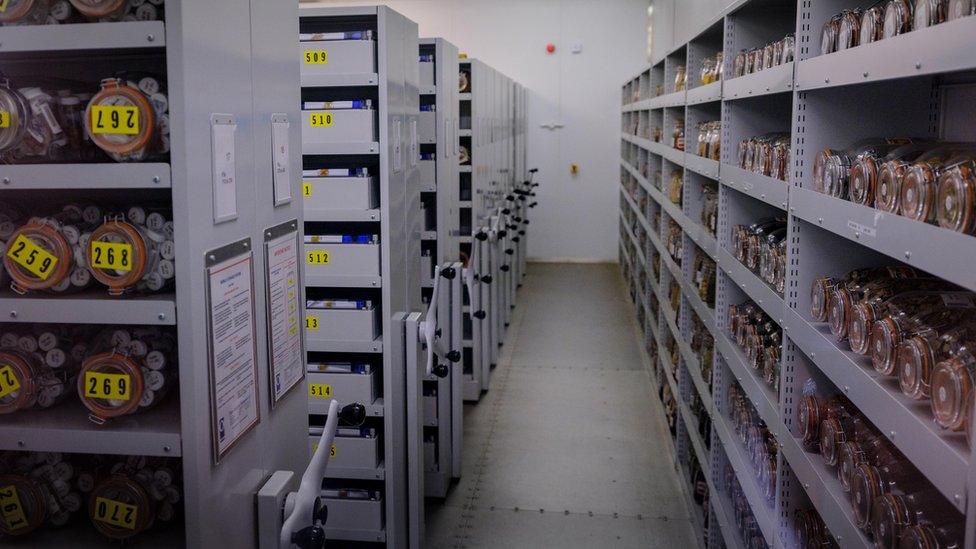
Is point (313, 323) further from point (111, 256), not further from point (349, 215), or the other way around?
point (111, 256)

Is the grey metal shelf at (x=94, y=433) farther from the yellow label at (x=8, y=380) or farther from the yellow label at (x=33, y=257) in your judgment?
the yellow label at (x=33, y=257)

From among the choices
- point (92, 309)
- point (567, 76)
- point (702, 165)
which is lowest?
point (92, 309)

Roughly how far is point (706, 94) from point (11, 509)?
8.75 ft

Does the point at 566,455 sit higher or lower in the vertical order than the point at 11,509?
lower

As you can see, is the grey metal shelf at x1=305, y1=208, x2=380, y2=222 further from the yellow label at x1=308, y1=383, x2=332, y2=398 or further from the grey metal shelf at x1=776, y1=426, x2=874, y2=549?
the grey metal shelf at x1=776, y1=426, x2=874, y2=549

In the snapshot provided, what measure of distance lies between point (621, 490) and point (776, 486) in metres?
1.90

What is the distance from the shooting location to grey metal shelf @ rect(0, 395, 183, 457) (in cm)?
153

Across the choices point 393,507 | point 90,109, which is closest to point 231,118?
point 90,109

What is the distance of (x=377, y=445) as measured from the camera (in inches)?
125

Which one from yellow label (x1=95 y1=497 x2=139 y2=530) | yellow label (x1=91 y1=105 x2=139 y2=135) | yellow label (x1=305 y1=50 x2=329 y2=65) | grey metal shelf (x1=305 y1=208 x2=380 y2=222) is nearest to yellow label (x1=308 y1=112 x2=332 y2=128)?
yellow label (x1=305 y1=50 x2=329 y2=65)

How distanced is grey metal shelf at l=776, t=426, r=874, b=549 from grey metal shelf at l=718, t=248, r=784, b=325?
0.31 metres

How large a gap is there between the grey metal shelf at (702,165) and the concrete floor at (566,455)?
1541 mm

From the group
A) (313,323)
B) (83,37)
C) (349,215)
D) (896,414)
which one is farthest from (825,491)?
(313,323)

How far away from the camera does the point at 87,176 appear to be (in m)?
1.48
